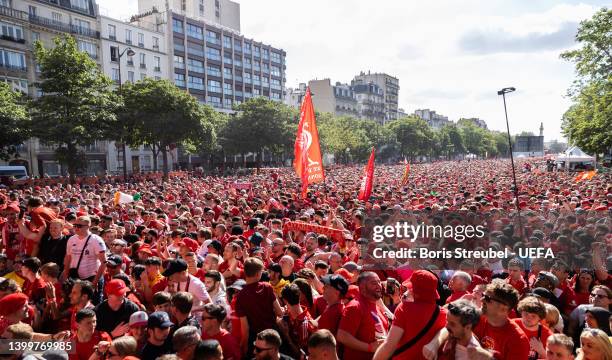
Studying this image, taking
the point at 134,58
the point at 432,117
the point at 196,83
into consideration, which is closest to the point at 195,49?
the point at 196,83

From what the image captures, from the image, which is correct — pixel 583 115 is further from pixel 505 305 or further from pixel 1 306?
pixel 1 306

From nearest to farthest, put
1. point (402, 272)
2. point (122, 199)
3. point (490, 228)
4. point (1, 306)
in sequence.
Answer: point (1, 306) → point (402, 272) → point (490, 228) → point (122, 199)

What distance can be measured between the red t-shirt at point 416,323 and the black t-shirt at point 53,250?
545 cm

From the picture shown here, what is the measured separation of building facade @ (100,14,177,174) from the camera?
52000mm

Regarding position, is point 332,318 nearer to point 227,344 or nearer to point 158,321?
point 227,344

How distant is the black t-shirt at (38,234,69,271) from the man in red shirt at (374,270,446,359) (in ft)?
17.7

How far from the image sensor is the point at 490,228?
8688mm

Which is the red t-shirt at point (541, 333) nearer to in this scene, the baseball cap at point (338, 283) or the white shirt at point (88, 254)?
the baseball cap at point (338, 283)

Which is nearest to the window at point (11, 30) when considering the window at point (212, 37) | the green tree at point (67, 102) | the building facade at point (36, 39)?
the building facade at point (36, 39)

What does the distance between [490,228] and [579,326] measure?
4415mm

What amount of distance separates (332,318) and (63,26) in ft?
176

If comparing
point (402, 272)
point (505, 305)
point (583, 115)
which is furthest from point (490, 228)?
point (583, 115)

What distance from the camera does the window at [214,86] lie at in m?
69.2

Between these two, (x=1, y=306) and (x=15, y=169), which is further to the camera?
(x=15, y=169)
